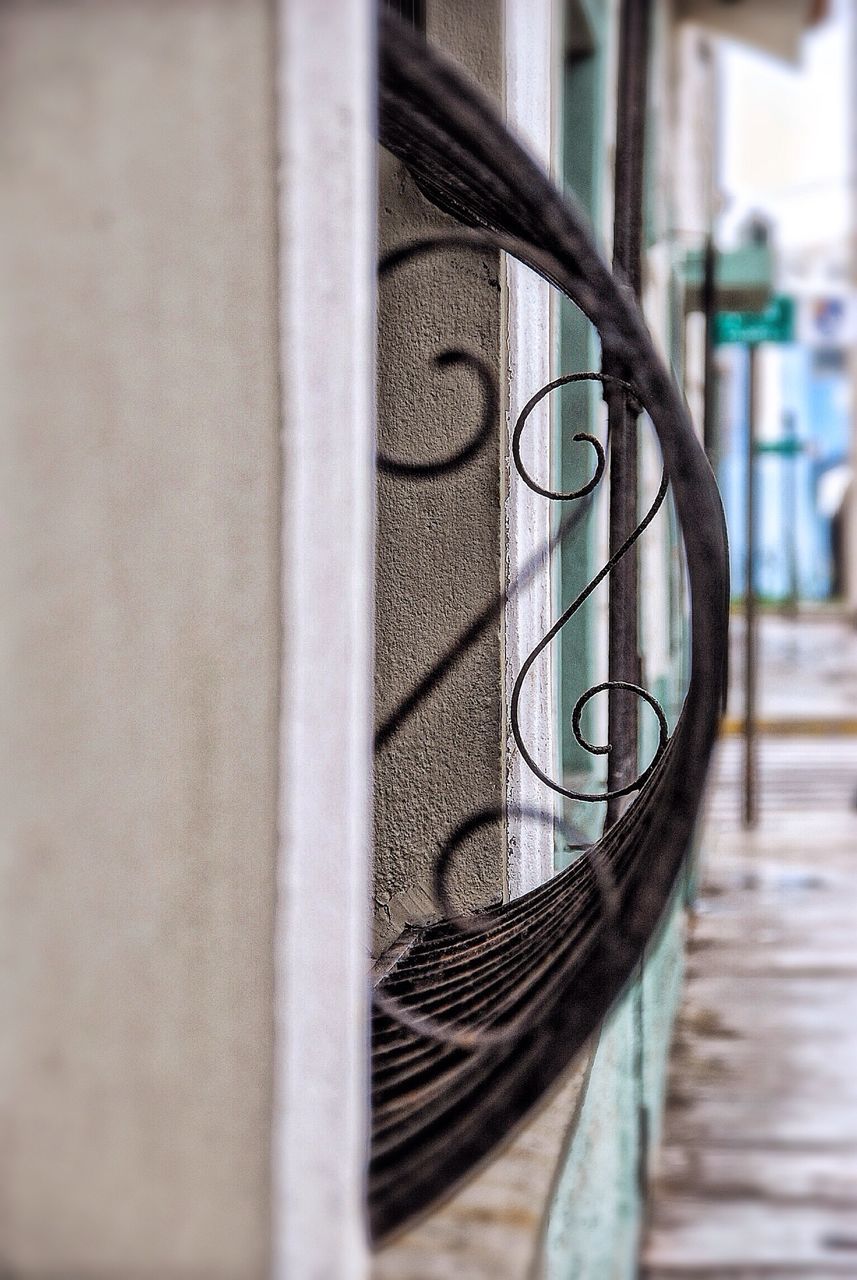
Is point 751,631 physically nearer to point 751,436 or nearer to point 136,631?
point 751,436

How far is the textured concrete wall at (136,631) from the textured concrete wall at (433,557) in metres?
1.30

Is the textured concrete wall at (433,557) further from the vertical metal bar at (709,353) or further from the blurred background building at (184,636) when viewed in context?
the vertical metal bar at (709,353)

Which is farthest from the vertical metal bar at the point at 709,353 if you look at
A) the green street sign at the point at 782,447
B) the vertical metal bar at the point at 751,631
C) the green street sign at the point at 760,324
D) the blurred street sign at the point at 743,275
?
the green street sign at the point at 782,447

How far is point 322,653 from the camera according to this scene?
1.02 meters

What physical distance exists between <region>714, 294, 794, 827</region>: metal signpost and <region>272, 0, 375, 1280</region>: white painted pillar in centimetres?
500

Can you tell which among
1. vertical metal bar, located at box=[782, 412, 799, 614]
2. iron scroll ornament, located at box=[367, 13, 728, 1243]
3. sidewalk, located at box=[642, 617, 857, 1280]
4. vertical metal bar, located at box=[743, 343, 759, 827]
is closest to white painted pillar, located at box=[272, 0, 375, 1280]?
iron scroll ornament, located at box=[367, 13, 728, 1243]

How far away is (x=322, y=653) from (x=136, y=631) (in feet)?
0.42

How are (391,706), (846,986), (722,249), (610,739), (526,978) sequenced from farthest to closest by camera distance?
(722,249) → (846,986) → (391,706) → (610,739) → (526,978)

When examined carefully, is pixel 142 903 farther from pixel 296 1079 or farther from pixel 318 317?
pixel 318 317

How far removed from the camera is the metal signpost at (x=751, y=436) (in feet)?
19.0

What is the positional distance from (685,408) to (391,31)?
0.45m

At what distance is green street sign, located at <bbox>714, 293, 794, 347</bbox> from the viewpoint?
227 inches

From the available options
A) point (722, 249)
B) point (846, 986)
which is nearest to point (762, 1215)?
point (846, 986)

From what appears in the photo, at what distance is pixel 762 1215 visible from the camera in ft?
8.21
